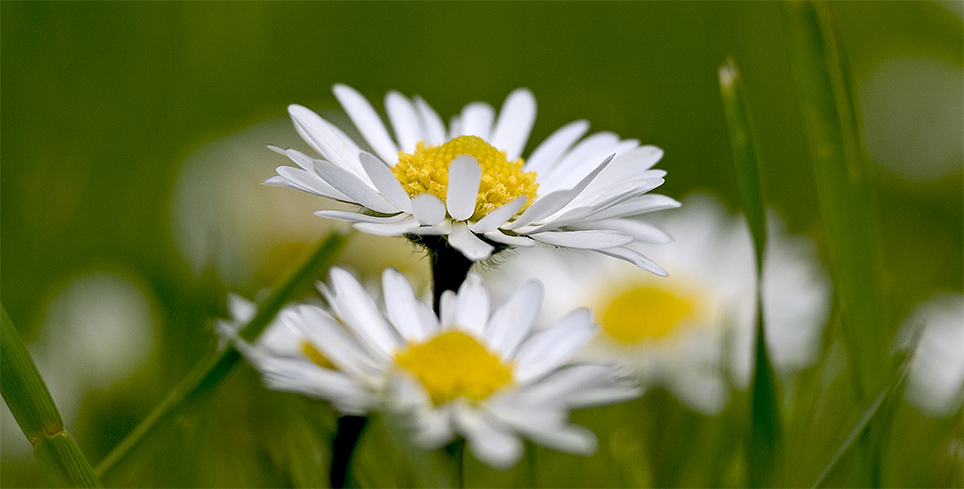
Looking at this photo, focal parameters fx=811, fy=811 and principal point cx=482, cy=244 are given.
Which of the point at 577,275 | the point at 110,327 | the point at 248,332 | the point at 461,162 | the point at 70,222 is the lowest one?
the point at 577,275

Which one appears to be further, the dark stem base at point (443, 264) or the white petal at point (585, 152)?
the white petal at point (585, 152)

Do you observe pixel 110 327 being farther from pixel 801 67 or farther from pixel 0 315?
pixel 801 67

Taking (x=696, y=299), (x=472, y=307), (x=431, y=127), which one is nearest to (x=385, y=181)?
(x=472, y=307)

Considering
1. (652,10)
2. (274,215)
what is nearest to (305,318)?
(274,215)

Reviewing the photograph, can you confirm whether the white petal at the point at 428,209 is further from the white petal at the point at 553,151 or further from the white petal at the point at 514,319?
the white petal at the point at 553,151

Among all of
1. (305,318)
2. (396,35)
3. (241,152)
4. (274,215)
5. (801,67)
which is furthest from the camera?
(396,35)

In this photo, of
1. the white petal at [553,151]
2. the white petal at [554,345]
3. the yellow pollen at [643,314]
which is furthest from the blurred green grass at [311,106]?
the white petal at [553,151]

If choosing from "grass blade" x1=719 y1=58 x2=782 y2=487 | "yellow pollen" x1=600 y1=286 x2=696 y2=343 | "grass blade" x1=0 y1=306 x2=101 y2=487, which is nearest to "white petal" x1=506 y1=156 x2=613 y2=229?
"grass blade" x1=719 y1=58 x2=782 y2=487
